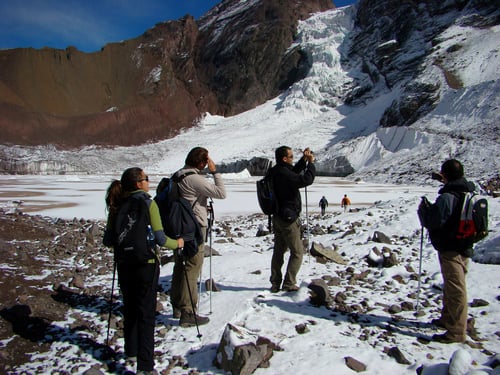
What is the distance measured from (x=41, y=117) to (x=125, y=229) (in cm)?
7912

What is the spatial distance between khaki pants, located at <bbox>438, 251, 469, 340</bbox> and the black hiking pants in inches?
110

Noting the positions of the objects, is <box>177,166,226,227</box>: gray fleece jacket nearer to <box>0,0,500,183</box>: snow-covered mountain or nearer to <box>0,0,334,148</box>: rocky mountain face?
<box>0,0,500,183</box>: snow-covered mountain

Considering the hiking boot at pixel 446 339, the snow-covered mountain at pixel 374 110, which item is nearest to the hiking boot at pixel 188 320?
the hiking boot at pixel 446 339

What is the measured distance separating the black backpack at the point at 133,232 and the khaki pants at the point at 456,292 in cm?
282

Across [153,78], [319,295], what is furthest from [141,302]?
[153,78]

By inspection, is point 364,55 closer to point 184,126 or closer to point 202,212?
point 184,126

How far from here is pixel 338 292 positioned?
4.62 metres

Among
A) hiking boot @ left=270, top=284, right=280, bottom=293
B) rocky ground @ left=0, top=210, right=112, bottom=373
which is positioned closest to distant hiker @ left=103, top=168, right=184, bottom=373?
rocky ground @ left=0, top=210, right=112, bottom=373

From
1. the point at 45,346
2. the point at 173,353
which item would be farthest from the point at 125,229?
the point at 45,346

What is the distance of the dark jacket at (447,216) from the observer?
3.42m

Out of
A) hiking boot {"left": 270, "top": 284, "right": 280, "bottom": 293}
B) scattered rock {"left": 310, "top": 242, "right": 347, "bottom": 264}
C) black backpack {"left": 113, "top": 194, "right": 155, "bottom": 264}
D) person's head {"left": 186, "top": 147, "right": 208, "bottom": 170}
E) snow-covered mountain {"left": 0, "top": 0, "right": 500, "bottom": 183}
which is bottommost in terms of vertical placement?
hiking boot {"left": 270, "top": 284, "right": 280, "bottom": 293}

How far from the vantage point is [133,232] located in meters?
3.02

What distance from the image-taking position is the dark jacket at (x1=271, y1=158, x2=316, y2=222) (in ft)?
13.6

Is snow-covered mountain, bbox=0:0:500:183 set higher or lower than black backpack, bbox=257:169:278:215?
higher
